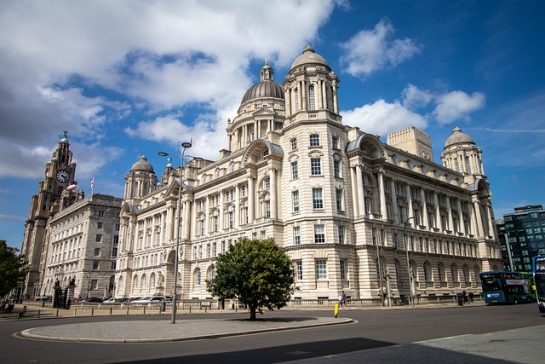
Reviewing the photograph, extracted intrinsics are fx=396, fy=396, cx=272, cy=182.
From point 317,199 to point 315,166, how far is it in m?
4.30

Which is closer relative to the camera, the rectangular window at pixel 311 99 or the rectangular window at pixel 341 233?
the rectangular window at pixel 341 233

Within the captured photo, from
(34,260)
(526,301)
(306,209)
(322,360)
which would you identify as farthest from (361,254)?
(34,260)

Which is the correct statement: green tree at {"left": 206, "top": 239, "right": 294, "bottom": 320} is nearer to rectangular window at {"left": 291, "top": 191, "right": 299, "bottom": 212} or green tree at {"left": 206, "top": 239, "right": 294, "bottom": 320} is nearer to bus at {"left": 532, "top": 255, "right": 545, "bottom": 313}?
bus at {"left": 532, "top": 255, "right": 545, "bottom": 313}

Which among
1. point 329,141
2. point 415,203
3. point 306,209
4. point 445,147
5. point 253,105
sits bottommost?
point 306,209

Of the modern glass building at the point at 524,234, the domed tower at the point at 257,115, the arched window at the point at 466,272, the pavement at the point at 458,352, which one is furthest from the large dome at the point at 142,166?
the modern glass building at the point at 524,234

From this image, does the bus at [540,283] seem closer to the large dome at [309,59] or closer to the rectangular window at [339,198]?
the rectangular window at [339,198]

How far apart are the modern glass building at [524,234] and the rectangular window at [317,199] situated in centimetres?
11694

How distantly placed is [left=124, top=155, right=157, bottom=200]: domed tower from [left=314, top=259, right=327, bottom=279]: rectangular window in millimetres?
60815

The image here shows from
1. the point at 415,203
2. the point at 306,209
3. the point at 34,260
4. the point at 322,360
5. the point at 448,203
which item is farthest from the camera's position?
the point at 34,260

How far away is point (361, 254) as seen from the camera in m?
49.3

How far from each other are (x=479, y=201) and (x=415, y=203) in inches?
860

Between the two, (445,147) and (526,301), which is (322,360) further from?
(445,147)

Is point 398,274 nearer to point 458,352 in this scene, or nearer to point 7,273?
point 458,352

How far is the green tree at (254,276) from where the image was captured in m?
26.0
